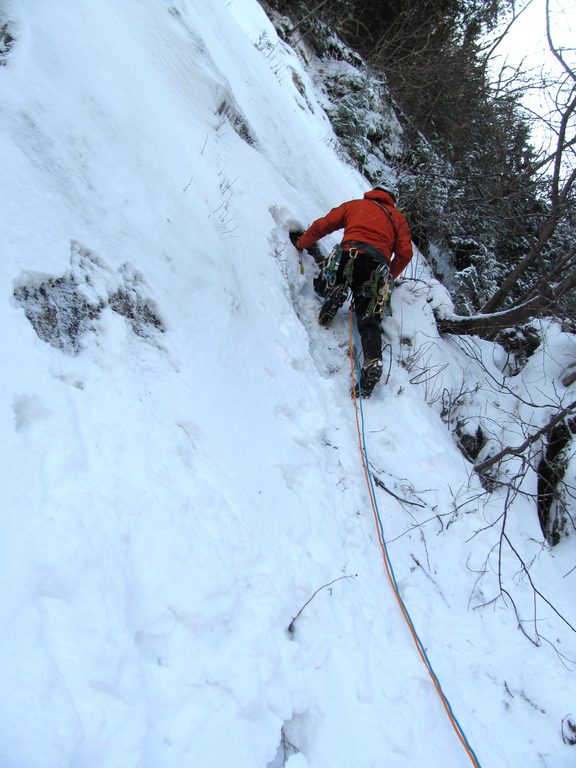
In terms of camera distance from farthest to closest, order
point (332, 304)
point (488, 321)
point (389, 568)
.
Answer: point (488, 321) < point (332, 304) < point (389, 568)

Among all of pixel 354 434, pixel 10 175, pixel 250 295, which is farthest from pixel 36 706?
pixel 250 295

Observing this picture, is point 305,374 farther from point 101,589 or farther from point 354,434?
point 101,589

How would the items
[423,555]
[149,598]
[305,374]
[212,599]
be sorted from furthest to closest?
[305,374], [423,555], [212,599], [149,598]

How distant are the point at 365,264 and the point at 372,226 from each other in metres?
0.41

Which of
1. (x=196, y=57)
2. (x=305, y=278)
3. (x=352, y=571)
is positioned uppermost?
(x=196, y=57)

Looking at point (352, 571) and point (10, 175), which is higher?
point (10, 175)

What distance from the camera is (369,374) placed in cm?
387

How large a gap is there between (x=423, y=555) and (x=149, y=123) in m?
3.90

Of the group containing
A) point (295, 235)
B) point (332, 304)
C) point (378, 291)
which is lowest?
point (332, 304)

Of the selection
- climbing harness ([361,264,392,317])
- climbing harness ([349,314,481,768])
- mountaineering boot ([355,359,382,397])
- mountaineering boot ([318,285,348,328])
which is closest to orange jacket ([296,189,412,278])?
climbing harness ([361,264,392,317])

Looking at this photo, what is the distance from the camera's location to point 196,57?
4531 millimetres

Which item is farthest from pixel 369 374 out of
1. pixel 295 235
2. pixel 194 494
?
pixel 194 494

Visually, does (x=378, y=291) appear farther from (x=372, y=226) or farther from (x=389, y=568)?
(x=389, y=568)

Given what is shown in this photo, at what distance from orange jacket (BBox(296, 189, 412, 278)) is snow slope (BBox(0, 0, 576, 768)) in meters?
0.50
